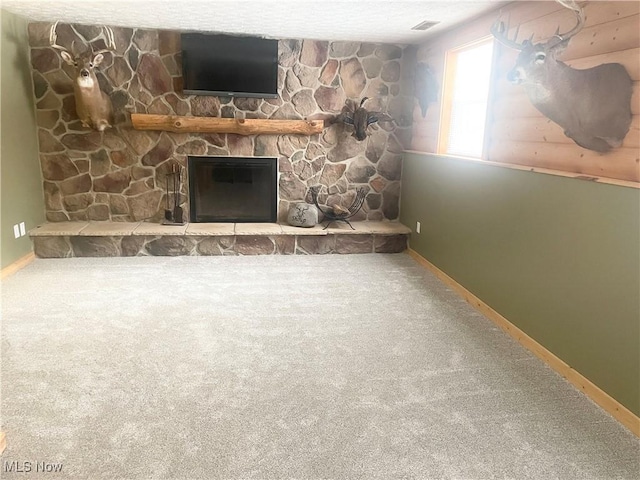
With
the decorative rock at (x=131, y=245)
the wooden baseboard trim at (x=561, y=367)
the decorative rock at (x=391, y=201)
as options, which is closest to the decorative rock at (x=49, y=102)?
the decorative rock at (x=131, y=245)

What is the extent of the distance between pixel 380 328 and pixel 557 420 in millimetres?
1258

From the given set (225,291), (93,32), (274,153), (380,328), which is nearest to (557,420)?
(380,328)

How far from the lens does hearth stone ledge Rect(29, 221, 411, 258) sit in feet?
15.3

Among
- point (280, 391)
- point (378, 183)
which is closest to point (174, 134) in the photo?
point (378, 183)

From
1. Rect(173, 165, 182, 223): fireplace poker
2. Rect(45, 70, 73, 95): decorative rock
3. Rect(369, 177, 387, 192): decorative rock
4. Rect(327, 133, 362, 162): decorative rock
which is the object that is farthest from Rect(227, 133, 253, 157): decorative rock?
Rect(45, 70, 73, 95): decorative rock

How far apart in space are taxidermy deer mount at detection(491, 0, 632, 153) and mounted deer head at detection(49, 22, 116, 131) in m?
3.62

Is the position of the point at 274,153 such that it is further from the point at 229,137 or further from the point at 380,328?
the point at 380,328

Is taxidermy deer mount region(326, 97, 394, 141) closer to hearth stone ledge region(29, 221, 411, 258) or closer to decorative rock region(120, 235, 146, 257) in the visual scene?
hearth stone ledge region(29, 221, 411, 258)

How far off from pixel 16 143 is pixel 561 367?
487cm

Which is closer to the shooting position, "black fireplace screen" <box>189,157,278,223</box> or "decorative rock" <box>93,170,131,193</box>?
"decorative rock" <box>93,170,131,193</box>

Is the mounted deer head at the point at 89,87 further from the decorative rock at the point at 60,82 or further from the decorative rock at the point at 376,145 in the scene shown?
the decorative rock at the point at 376,145

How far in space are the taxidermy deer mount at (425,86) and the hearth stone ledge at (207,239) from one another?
4.55 feet

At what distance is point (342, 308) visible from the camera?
3568mm

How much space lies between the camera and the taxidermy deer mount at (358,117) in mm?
5082
